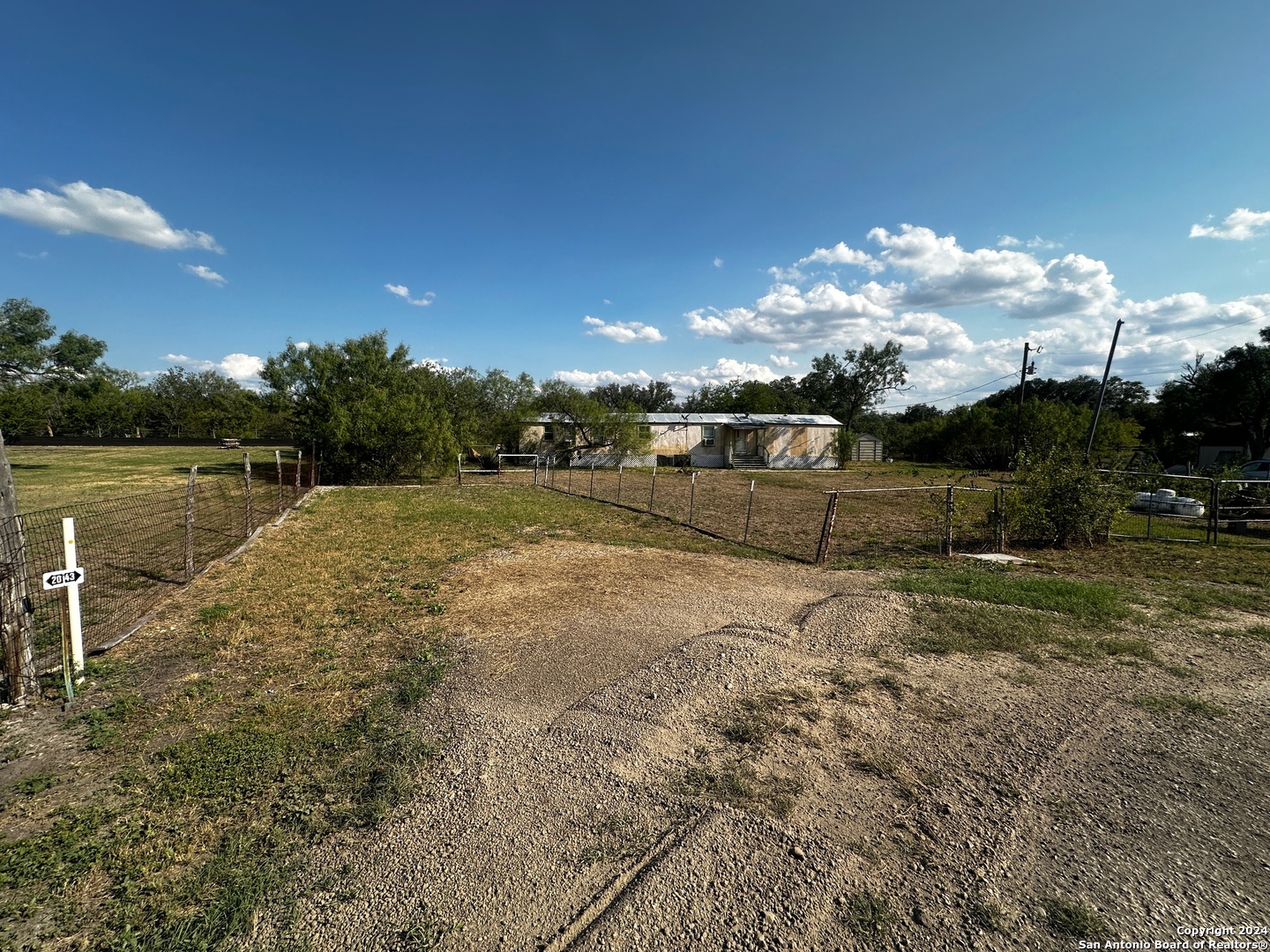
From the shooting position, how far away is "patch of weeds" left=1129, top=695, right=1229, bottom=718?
4.36 m

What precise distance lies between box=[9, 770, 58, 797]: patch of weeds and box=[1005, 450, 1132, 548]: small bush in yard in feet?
45.1

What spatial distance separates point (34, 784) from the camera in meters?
3.25

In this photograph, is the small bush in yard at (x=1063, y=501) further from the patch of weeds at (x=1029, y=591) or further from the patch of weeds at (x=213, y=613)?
the patch of weeds at (x=213, y=613)

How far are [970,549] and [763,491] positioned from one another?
39.2 feet

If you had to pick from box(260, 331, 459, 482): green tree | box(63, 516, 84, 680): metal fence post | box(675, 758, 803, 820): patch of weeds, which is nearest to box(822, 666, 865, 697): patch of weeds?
box(675, 758, 803, 820): patch of weeds

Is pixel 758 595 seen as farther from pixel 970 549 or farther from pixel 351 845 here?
pixel 970 549

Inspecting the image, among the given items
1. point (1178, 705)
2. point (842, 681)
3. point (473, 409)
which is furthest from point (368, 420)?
point (1178, 705)

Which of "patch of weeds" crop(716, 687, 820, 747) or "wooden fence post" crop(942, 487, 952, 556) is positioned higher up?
"wooden fence post" crop(942, 487, 952, 556)

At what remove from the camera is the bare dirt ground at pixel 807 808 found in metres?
2.43

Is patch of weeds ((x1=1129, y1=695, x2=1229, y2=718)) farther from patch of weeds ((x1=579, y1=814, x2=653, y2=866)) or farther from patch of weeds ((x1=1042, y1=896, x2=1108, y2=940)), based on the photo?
patch of weeds ((x1=579, y1=814, x2=653, y2=866))

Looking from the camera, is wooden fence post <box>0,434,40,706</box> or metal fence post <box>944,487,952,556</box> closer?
wooden fence post <box>0,434,40,706</box>

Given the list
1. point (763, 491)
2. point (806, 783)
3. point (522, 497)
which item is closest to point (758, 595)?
point (806, 783)

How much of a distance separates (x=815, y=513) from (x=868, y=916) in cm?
1541

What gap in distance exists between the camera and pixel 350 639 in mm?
5758
